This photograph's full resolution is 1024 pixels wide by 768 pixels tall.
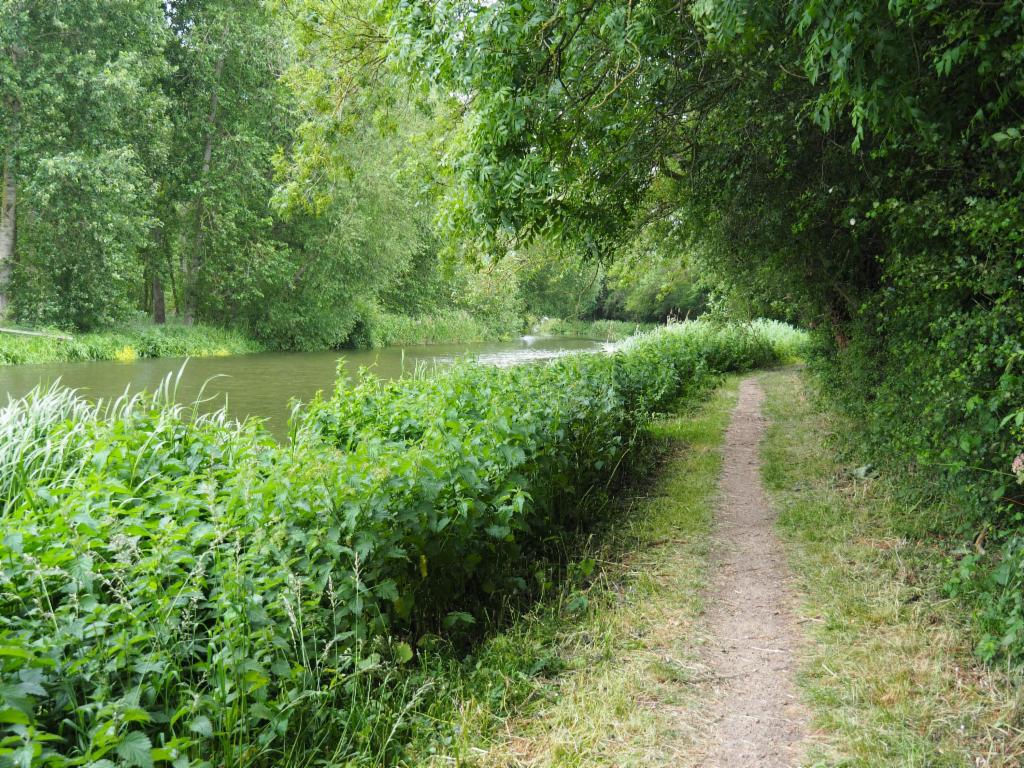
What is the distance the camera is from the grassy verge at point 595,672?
263cm

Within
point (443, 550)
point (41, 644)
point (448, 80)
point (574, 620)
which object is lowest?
point (574, 620)

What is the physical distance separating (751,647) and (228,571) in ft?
8.52

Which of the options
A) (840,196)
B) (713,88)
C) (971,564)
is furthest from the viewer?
(840,196)

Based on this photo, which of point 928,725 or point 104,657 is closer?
point 104,657

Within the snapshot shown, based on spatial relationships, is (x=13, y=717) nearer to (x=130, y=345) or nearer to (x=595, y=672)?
(x=595, y=672)

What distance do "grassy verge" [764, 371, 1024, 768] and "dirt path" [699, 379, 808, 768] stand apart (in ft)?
0.38

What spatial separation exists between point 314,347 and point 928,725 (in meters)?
26.9

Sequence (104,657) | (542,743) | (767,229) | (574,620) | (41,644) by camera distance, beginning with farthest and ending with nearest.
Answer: (767,229), (574,620), (542,743), (104,657), (41,644)

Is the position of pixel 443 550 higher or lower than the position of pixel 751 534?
higher

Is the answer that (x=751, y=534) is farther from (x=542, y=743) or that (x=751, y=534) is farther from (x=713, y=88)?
(x=713, y=88)

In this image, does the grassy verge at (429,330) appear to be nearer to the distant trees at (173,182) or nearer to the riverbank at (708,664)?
the distant trees at (173,182)

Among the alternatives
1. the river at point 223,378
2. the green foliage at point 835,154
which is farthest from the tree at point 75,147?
the green foliage at point 835,154

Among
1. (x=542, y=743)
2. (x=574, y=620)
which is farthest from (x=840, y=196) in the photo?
(x=542, y=743)

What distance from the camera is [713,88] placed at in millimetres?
5703
